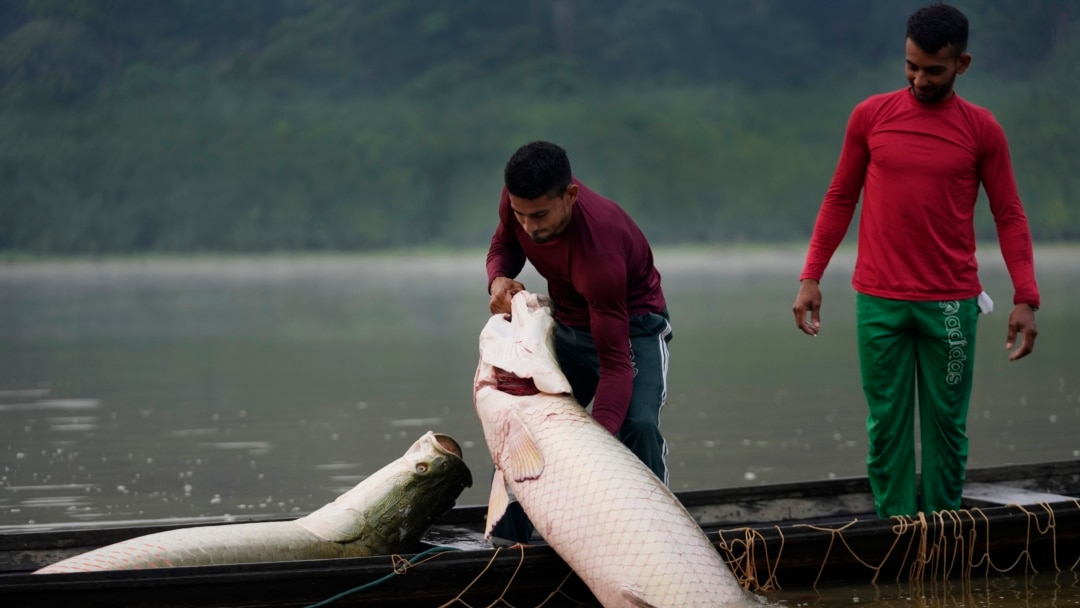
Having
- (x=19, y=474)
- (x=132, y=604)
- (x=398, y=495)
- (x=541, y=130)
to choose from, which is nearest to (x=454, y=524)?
(x=398, y=495)

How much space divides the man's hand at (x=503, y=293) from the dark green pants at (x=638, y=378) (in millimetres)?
243

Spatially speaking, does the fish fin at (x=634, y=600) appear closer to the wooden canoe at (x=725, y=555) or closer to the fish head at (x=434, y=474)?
the wooden canoe at (x=725, y=555)

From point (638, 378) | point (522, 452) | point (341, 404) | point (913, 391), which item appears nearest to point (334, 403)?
point (341, 404)

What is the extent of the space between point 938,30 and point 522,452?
244cm

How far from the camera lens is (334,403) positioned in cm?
1403

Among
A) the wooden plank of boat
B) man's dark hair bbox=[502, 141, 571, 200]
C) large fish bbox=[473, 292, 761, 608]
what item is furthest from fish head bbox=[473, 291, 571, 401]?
the wooden plank of boat

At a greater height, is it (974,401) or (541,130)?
(541,130)

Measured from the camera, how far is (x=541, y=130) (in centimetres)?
8912

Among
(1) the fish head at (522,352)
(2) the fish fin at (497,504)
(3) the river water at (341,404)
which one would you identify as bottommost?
(3) the river water at (341,404)

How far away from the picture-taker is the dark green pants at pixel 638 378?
5.76 metres

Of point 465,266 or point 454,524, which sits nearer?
point 454,524

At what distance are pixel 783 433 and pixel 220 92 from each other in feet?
289

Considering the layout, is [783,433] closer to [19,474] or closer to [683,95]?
[19,474]

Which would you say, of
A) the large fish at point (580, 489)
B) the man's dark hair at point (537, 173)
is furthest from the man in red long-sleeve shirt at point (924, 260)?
the man's dark hair at point (537, 173)
